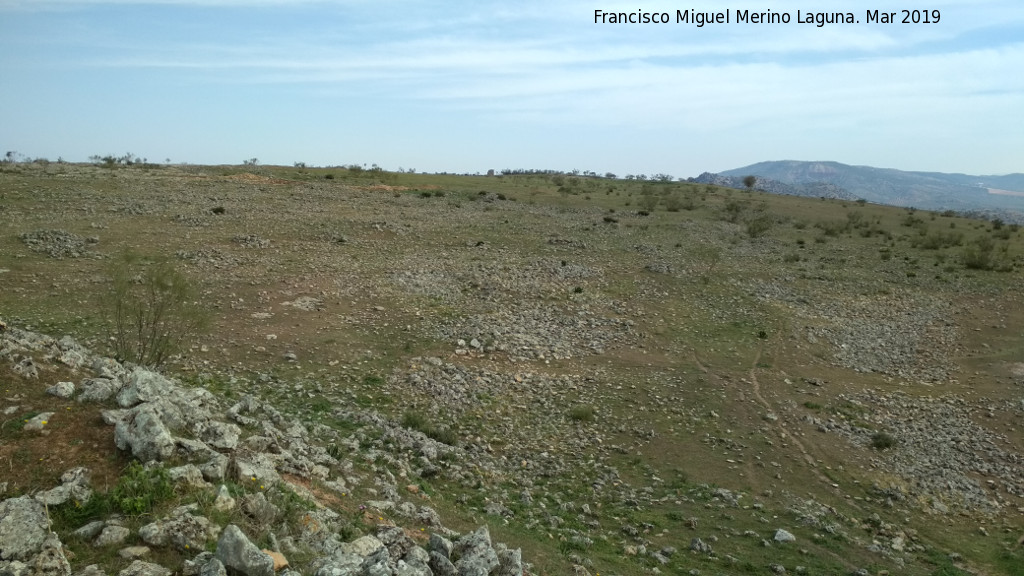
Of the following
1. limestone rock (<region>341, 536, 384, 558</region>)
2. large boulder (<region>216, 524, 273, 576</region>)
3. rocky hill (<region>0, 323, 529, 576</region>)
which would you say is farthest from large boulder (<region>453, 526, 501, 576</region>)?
large boulder (<region>216, 524, 273, 576</region>)

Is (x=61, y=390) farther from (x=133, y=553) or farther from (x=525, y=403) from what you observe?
(x=525, y=403)

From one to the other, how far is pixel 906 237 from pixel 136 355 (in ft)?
147

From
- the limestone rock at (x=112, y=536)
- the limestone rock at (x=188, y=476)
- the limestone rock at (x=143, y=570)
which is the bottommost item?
the limestone rock at (x=143, y=570)

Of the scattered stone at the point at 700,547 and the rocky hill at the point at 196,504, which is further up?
the rocky hill at the point at 196,504

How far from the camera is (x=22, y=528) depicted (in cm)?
445

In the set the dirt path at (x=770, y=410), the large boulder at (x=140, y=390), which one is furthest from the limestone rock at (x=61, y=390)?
the dirt path at (x=770, y=410)

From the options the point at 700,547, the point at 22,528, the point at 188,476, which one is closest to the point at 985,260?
the point at 700,547

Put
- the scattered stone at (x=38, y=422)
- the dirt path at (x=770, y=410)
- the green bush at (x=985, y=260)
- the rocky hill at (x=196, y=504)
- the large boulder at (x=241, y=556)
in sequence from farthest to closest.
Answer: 1. the green bush at (x=985, y=260)
2. the dirt path at (x=770, y=410)
3. the scattered stone at (x=38, y=422)
4. the rocky hill at (x=196, y=504)
5. the large boulder at (x=241, y=556)

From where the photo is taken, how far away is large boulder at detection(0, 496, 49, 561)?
14.1 feet

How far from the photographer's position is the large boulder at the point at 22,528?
4.29 m

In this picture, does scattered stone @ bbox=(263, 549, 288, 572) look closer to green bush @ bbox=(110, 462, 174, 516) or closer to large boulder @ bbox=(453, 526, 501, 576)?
green bush @ bbox=(110, 462, 174, 516)

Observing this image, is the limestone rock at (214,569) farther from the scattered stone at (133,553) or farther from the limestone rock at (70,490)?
the limestone rock at (70,490)

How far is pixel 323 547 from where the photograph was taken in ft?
17.3

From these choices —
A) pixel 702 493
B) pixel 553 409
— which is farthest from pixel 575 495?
pixel 553 409
